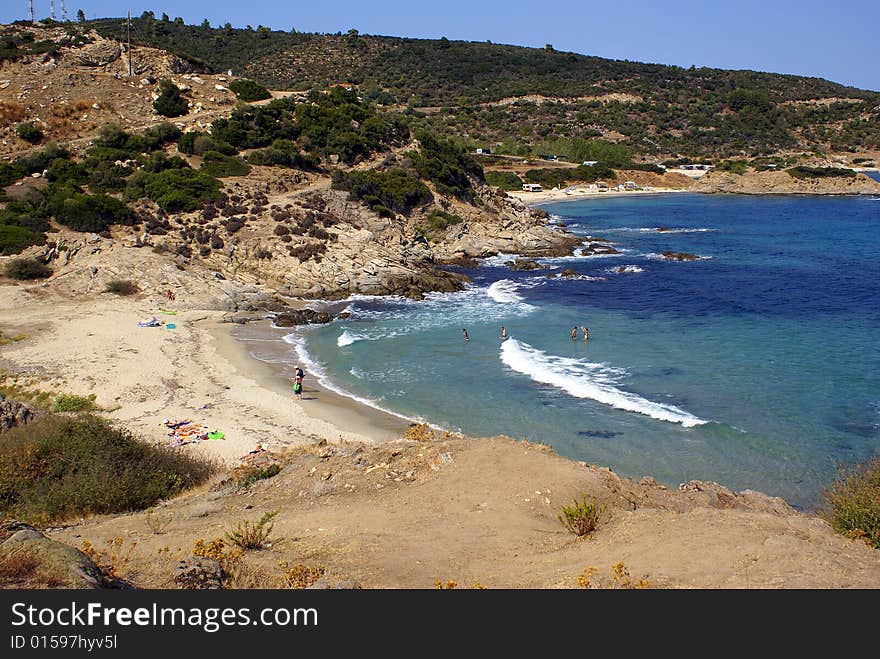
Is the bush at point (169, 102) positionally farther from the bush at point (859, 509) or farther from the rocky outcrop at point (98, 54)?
the bush at point (859, 509)

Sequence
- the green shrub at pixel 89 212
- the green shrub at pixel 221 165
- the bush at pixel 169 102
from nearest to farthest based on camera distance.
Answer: the green shrub at pixel 89 212
the green shrub at pixel 221 165
the bush at pixel 169 102

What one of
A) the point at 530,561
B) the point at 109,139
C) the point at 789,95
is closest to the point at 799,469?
the point at 530,561

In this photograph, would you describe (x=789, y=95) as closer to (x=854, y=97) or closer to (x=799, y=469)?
(x=854, y=97)

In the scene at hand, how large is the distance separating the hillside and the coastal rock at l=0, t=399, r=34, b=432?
103 m

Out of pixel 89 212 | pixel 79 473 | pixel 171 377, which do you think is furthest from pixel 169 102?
pixel 79 473

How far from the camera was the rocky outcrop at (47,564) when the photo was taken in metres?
6.46

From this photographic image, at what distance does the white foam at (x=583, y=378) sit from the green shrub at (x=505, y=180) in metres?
66.7

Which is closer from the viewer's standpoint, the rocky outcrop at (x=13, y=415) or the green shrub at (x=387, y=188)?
the rocky outcrop at (x=13, y=415)

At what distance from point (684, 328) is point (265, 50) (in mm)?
125430

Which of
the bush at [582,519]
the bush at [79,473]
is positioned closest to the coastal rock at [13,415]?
the bush at [79,473]

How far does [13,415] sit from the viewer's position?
14.7m

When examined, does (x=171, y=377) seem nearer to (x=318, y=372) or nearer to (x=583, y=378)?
(x=318, y=372)

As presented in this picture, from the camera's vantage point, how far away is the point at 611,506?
11.2m

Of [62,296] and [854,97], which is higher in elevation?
[854,97]
